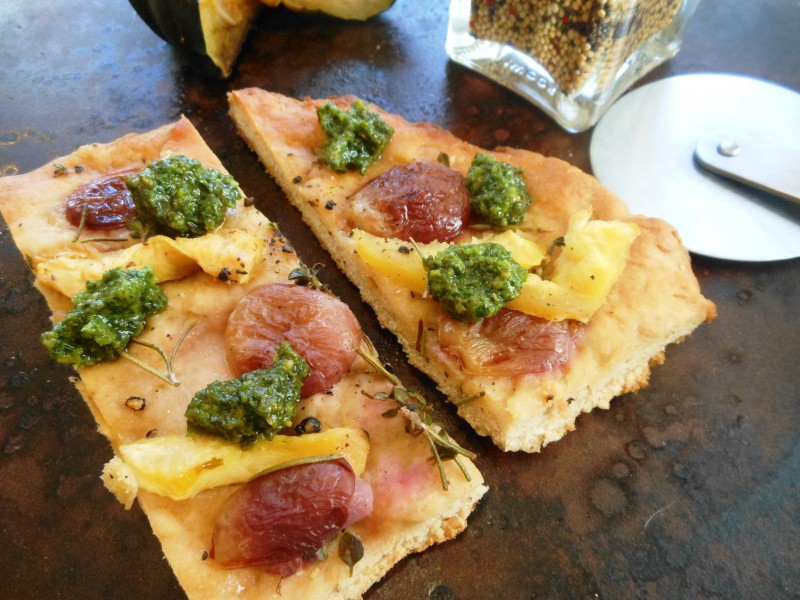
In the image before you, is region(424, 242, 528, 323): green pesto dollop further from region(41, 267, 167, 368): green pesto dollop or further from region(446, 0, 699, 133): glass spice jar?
region(446, 0, 699, 133): glass spice jar

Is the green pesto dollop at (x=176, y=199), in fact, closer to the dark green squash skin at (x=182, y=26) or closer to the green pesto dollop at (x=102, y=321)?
the green pesto dollop at (x=102, y=321)

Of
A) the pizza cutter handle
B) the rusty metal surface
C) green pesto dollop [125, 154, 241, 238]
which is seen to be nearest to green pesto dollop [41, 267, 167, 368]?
green pesto dollop [125, 154, 241, 238]

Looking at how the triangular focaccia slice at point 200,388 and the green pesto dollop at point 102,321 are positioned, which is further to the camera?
the green pesto dollop at point 102,321

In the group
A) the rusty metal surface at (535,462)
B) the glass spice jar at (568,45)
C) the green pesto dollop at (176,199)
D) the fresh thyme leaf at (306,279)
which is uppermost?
the glass spice jar at (568,45)

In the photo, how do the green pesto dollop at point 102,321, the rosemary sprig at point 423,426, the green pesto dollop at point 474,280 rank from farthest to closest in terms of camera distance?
the green pesto dollop at point 474,280 < the green pesto dollop at point 102,321 < the rosemary sprig at point 423,426

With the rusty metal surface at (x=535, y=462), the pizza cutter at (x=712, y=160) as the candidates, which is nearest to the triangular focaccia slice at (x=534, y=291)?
the rusty metal surface at (x=535, y=462)

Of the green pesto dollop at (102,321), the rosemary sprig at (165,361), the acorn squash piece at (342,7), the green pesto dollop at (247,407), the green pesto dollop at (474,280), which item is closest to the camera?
the green pesto dollop at (247,407)

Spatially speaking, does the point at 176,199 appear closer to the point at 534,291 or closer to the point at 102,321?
the point at 102,321
